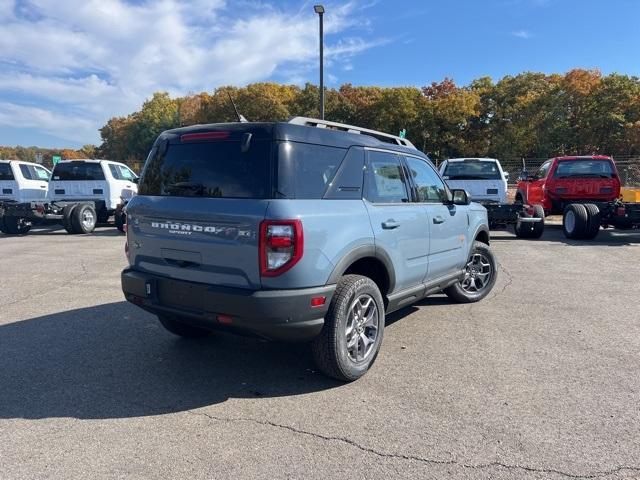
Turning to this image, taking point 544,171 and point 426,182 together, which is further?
point 544,171

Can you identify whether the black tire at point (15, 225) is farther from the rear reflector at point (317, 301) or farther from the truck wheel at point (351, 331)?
the rear reflector at point (317, 301)

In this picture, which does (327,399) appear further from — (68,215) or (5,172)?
(5,172)

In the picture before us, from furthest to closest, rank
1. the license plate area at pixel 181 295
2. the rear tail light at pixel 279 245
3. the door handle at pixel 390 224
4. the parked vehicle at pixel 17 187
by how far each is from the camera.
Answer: the parked vehicle at pixel 17 187 → the door handle at pixel 390 224 → the license plate area at pixel 181 295 → the rear tail light at pixel 279 245

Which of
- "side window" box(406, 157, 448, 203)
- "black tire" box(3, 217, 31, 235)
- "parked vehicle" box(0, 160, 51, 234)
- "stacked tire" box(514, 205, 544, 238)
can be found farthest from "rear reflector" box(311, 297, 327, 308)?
"parked vehicle" box(0, 160, 51, 234)

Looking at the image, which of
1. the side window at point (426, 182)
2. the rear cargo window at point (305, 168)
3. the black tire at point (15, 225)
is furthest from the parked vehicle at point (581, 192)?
the black tire at point (15, 225)

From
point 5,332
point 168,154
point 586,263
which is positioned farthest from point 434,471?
point 586,263

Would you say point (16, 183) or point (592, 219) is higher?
point (16, 183)

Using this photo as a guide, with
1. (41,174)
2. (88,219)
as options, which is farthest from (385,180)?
(41,174)

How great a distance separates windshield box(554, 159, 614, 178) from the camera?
42.3ft

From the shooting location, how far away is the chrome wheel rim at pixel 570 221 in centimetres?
1196

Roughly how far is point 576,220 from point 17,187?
16.2 metres

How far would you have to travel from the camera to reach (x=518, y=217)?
38.8ft

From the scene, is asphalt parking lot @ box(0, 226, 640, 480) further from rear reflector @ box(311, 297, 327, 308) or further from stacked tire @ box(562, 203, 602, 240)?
stacked tire @ box(562, 203, 602, 240)

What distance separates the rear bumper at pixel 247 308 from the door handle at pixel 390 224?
2.69ft
